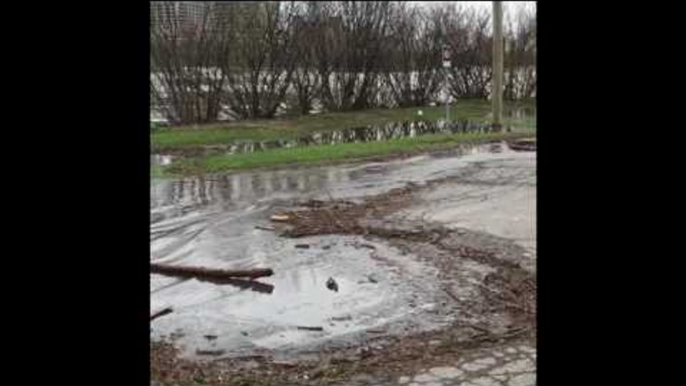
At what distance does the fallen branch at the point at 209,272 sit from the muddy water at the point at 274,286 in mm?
130

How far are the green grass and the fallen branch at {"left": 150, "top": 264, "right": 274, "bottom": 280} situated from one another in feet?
22.2

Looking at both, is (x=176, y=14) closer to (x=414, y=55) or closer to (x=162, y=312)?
(x=414, y=55)

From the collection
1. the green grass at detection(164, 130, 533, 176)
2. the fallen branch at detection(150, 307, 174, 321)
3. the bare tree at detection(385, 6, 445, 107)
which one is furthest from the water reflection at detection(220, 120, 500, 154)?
the fallen branch at detection(150, 307, 174, 321)

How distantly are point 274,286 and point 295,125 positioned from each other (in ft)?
51.7

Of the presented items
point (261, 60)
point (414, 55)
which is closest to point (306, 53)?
point (261, 60)

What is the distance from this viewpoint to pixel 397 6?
2716cm

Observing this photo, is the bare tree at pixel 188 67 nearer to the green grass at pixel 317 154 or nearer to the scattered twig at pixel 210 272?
the green grass at pixel 317 154

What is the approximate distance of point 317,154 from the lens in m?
15.5

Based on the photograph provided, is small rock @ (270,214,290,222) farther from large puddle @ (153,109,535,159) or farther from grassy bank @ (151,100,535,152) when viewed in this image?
grassy bank @ (151,100,535,152)

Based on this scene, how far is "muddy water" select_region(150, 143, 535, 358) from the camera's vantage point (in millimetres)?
5555
